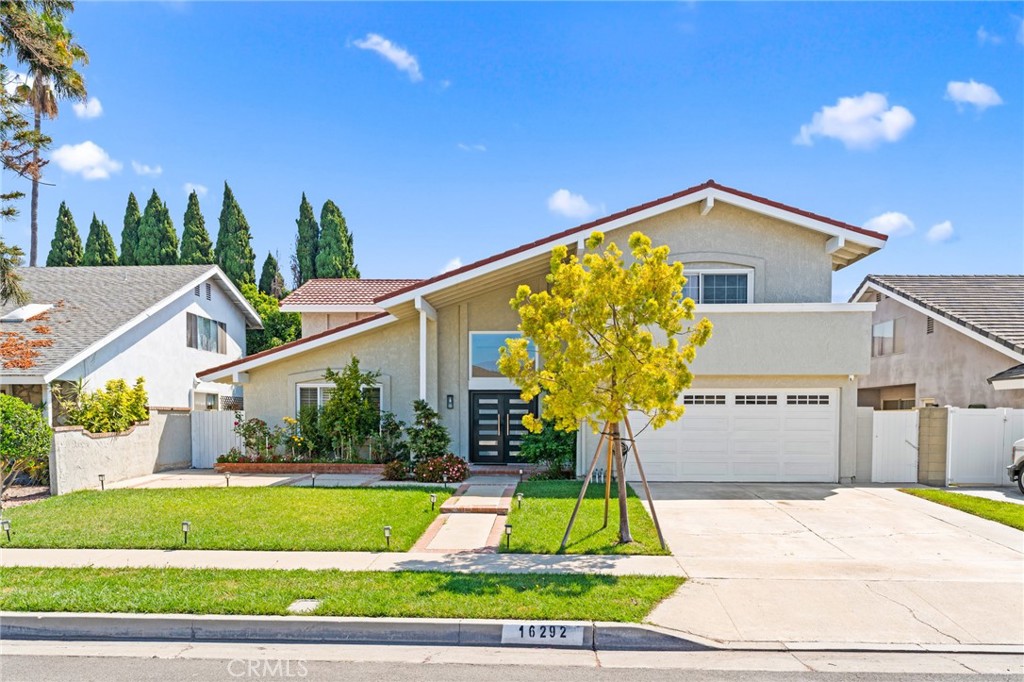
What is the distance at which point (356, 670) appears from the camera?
495 centimetres

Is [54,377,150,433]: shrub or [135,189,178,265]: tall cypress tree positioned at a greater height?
[135,189,178,265]: tall cypress tree

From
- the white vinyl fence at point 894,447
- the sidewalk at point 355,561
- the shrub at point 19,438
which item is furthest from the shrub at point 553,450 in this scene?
the shrub at point 19,438

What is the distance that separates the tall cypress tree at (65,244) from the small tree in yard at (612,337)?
146 feet

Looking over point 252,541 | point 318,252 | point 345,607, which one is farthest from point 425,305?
point 318,252

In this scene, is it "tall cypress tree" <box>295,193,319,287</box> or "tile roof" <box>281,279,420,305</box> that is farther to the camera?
"tall cypress tree" <box>295,193,319,287</box>

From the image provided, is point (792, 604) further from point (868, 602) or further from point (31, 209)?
point (31, 209)

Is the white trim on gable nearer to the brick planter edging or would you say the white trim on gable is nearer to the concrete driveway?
the concrete driveway

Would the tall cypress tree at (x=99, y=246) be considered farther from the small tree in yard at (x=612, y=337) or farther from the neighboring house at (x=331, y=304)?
the small tree in yard at (x=612, y=337)

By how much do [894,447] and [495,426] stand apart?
9.22 metres

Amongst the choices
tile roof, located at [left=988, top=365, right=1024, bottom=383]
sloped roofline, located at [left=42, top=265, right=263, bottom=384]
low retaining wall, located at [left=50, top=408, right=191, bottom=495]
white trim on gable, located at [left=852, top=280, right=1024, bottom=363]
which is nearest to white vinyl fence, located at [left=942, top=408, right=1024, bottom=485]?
tile roof, located at [left=988, top=365, right=1024, bottom=383]

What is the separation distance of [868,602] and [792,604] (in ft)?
2.70

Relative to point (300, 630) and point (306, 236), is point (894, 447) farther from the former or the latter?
point (306, 236)

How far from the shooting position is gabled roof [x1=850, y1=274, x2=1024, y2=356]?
53.7 feet

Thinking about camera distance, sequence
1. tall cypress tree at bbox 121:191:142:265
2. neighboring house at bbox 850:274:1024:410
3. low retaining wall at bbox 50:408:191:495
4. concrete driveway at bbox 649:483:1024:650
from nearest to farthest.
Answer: concrete driveway at bbox 649:483:1024:650 → low retaining wall at bbox 50:408:191:495 → neighboring house at bbox 850:274:1024:410 → tall cypress tree at bbox 121:191:142:265
